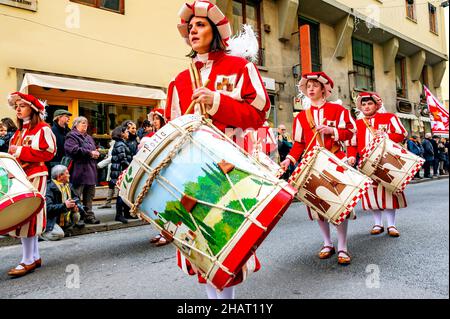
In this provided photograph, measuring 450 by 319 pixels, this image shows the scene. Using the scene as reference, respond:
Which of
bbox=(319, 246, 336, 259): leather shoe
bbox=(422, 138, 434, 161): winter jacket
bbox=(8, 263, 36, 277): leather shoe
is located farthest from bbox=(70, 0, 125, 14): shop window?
bbox=(422, 138, 434, 161): winter jacket

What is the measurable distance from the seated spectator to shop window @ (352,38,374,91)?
15124 millimetres

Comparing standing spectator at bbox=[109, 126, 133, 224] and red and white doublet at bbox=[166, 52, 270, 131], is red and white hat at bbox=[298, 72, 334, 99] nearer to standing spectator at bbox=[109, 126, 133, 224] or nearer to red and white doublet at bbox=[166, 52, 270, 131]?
red and white doublet at bbox=[166, 52, 270, 131]

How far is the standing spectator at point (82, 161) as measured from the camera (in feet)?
18.9

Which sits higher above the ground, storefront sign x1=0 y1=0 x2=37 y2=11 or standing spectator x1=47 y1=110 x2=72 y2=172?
storefront sign x1=0 y1=0 x2=37 y2=11

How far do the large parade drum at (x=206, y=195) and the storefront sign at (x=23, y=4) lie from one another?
772 cm

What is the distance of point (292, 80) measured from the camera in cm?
1399

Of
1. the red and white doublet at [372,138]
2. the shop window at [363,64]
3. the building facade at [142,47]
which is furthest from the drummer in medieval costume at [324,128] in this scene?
the shop window at [363,64]

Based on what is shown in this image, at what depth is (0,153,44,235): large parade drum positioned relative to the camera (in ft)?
9.37

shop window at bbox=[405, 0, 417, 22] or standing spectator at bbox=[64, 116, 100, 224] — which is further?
shop window at bbox=[405, 0, 417, 22]

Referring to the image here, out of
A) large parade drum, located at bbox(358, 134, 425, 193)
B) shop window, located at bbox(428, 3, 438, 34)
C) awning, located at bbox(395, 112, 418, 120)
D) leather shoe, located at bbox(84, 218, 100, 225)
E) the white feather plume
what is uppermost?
shop window, located at bbox(428, 3, 438, 34)

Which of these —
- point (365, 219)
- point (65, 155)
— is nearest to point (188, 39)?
point (65, 155)

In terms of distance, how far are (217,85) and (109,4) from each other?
8357 millimetres

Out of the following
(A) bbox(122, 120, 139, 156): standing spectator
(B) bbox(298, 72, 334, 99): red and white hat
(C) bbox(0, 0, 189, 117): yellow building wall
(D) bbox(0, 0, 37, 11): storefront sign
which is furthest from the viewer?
(C) bbox(0, 0, 189, 117): yellow building wall

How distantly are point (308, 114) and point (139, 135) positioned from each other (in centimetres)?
417
